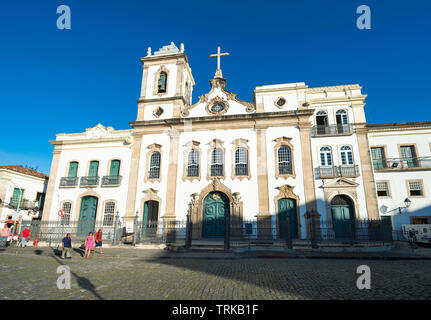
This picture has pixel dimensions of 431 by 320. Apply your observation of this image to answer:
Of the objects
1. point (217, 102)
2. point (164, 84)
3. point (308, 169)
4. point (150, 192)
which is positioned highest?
point (164, 84)

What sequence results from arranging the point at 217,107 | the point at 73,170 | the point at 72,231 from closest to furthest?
1. the point at 72,231
2. the point at 217,107
3. the point at 73,170

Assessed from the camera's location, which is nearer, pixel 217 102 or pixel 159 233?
pixel 159 233

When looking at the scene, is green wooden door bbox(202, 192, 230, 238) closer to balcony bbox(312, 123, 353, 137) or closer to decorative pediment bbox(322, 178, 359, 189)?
decorative pediment bbox(322, 178, 359, 189)

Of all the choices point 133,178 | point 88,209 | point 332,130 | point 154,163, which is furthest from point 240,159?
point 88,209

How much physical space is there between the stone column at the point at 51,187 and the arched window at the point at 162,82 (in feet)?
35.1

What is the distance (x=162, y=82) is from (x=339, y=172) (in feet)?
53.1

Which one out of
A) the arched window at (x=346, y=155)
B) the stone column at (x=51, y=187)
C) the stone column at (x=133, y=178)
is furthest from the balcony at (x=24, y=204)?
the arched window at (x=346, y=155)

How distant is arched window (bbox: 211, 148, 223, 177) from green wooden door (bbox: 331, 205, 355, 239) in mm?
8188

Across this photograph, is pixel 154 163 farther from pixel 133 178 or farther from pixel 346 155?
pixel 346 155

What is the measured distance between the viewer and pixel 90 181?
68.2 feet

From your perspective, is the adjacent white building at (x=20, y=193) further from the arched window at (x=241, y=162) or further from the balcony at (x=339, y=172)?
the balcony at (x=339, y=172)

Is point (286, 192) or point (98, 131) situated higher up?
point (98, 131)

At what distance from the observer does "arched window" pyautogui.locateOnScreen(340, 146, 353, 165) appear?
17.7 metres
